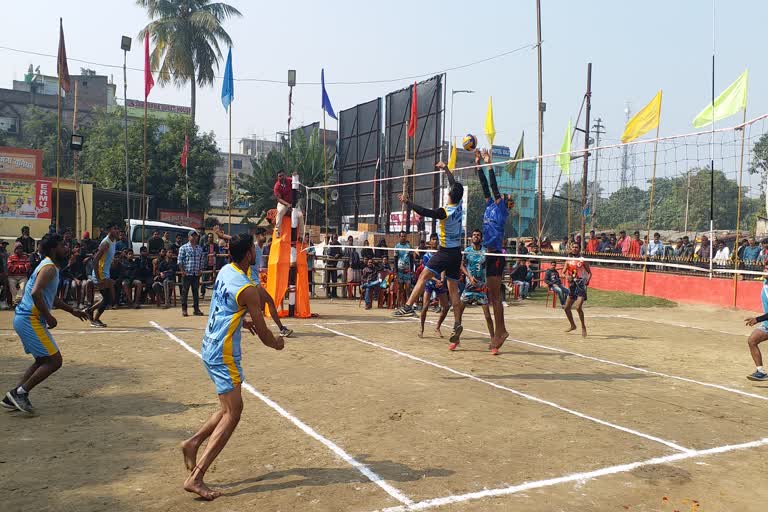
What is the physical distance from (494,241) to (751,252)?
11.6 metres

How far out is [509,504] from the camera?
163 inches

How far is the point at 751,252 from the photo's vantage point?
17578mm

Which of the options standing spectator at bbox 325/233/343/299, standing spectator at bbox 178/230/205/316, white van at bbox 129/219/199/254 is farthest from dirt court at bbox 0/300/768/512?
white van at bbox 129/219/199/254

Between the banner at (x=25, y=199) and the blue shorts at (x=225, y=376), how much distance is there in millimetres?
26118

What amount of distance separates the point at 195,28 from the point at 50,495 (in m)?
39.2

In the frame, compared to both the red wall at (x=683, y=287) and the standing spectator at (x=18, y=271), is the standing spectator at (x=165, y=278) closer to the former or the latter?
the standing spectator at (x=18, y=271)

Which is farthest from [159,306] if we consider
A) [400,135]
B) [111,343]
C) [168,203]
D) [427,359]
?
[168,203]

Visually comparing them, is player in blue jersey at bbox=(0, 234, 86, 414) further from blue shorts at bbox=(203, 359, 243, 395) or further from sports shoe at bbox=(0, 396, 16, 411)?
blue shorts at bbox=(203, 359, 243, 395)

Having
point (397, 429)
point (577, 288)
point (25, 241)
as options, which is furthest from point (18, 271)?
point (397, 429)

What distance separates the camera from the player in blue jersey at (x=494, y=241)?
30.3ft

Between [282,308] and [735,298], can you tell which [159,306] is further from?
[735,298]

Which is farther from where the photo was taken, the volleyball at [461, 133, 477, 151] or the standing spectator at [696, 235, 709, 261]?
the standing spectator at [696, 235, 709, 261]

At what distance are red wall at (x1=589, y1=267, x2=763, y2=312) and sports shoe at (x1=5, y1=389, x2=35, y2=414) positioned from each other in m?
17.3

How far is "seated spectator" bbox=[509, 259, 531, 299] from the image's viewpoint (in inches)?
773
